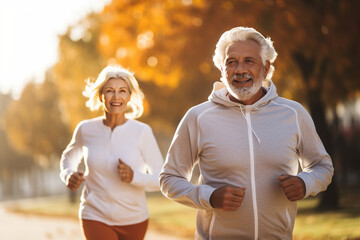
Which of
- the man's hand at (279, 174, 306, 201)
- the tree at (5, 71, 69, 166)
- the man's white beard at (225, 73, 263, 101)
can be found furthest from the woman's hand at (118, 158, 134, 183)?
the tree at (5, 71, 69, 166)

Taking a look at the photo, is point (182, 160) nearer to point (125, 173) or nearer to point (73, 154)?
point (125, 173)

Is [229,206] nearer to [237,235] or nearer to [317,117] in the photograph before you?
[237,235]

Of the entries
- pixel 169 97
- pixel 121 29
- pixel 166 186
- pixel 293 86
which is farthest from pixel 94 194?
pixel 169 97

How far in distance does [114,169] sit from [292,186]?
2.46m

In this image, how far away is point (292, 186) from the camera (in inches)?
141

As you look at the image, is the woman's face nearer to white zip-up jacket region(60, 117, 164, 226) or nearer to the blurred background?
white zip-up jacket region(60, 117, 164, 226)

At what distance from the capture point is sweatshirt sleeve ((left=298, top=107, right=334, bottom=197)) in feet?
12.5

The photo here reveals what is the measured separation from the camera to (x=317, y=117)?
47.9ft

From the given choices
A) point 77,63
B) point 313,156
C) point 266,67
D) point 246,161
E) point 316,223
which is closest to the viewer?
point 246,161

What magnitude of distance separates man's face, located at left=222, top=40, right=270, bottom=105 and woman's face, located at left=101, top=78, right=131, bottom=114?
1.94 metres

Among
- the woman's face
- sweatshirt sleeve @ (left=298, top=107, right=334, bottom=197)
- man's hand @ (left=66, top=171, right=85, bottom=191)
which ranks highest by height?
the woman's face

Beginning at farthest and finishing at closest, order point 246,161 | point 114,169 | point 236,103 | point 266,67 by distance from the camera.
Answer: point 114,169, point 266,67, point 236,103, point 246,161

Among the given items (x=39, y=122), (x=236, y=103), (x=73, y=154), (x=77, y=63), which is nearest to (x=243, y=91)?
(x=236, y=103)

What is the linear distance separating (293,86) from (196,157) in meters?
15.7
